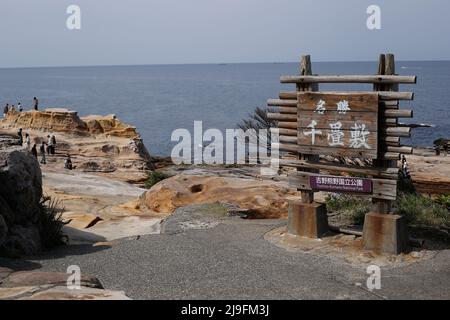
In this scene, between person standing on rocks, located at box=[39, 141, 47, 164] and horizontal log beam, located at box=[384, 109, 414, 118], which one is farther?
person standing on rocks, located at box=[39, 141, 47, 164]

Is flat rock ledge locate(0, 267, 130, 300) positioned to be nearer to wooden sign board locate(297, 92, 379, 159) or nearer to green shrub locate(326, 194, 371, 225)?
wooden sign board locate(297, 92, 379, 159)

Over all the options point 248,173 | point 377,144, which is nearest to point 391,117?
point 377,144

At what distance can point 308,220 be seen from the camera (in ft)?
35.6

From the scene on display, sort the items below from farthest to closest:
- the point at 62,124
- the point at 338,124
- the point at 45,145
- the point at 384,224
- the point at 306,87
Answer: the point at 62,124 < the point at 45,145 < the point at 306,87 < the point at 338,124 < the point at 384,224

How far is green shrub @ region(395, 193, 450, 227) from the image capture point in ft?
37.8

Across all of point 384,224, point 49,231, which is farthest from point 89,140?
point 384,224

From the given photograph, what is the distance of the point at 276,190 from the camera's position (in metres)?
15.7

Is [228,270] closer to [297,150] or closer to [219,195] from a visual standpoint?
[297,150]

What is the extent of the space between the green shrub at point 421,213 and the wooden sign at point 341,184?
162cm

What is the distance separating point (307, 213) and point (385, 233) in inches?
63.9

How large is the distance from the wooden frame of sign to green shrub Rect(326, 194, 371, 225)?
1.66 meters

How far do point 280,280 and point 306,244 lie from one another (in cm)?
231

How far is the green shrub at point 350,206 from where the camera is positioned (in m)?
12.1

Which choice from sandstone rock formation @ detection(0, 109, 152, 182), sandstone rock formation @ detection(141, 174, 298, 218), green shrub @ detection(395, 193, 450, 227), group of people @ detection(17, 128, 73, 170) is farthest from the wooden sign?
group of people @ detection(17, 128, 73, 170)
